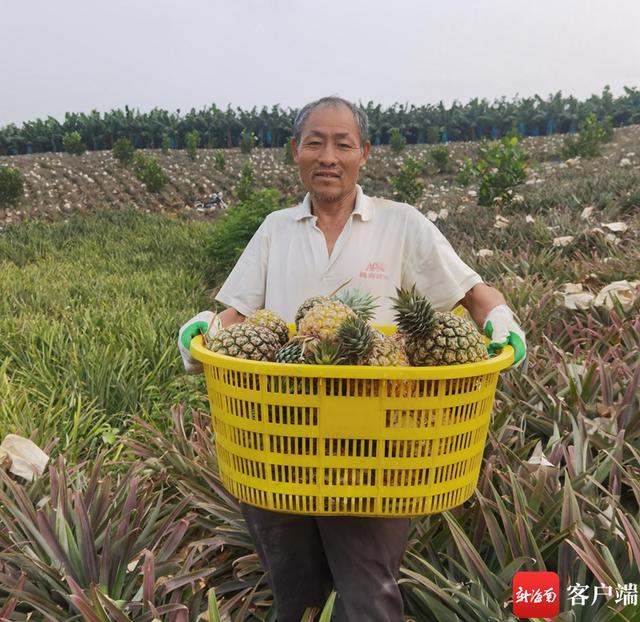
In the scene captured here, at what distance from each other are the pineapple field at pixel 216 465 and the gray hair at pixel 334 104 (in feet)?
2.27

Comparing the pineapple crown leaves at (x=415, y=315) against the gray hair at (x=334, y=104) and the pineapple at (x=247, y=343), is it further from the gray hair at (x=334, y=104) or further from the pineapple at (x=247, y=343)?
the gray hair at (x=334, y=104)

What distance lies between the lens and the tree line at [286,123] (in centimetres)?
3766

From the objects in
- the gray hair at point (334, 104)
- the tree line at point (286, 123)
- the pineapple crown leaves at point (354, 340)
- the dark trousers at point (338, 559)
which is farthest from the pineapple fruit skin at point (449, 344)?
the tree line at point (286, 123)

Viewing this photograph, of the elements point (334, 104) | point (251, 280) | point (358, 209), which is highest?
point (334, 104)

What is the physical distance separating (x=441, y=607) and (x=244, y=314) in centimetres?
112

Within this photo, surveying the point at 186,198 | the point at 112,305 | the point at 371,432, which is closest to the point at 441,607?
the point at 371,432

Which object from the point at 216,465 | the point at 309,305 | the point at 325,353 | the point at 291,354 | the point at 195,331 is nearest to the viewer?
the point at 325,353

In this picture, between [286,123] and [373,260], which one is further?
[286,123]

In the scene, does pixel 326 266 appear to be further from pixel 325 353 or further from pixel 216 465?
pixel 216 465

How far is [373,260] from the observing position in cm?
196

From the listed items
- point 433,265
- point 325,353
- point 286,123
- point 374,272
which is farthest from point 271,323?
point 286,123

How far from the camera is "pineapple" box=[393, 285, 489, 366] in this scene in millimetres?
1280

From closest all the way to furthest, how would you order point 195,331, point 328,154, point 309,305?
point 309,305 < point 195,331 < point 328,154

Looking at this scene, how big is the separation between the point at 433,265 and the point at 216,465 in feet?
4.38
